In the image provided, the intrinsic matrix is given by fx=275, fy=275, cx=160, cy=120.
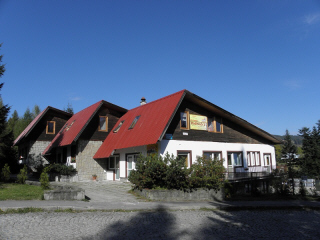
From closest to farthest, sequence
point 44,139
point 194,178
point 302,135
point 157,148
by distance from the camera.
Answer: point 194,178, point 157,148, point 44,139, point 302,135

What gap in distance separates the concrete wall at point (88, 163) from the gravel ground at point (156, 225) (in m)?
13.6

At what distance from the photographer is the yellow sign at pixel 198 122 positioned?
2112 cm

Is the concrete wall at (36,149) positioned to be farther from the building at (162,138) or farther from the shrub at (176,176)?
the shrub at (176,176)

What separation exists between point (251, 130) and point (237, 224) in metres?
18.4

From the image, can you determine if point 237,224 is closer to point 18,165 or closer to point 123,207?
point 123,207

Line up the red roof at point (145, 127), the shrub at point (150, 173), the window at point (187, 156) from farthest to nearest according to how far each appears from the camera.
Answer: the window at point (187, 156), the red roof at point (145, 127), the shrub at point (150, 173)

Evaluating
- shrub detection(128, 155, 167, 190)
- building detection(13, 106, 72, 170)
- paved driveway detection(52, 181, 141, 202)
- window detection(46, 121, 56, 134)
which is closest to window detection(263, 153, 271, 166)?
paved driveway detection(52, 181, 141, 202)

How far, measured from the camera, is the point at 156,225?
8094 millimetres

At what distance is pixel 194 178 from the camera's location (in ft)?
45.4

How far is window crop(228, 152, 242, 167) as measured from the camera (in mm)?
23484

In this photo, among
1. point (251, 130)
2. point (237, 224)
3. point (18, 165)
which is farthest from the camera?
point (18, 165)

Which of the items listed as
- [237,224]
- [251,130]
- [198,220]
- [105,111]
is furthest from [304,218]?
[105,111]

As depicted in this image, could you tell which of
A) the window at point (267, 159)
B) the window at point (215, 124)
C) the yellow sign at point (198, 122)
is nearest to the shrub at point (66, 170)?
the yellow sign at point (198, 122)

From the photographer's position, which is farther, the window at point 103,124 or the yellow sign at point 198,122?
the window at point 103,124
